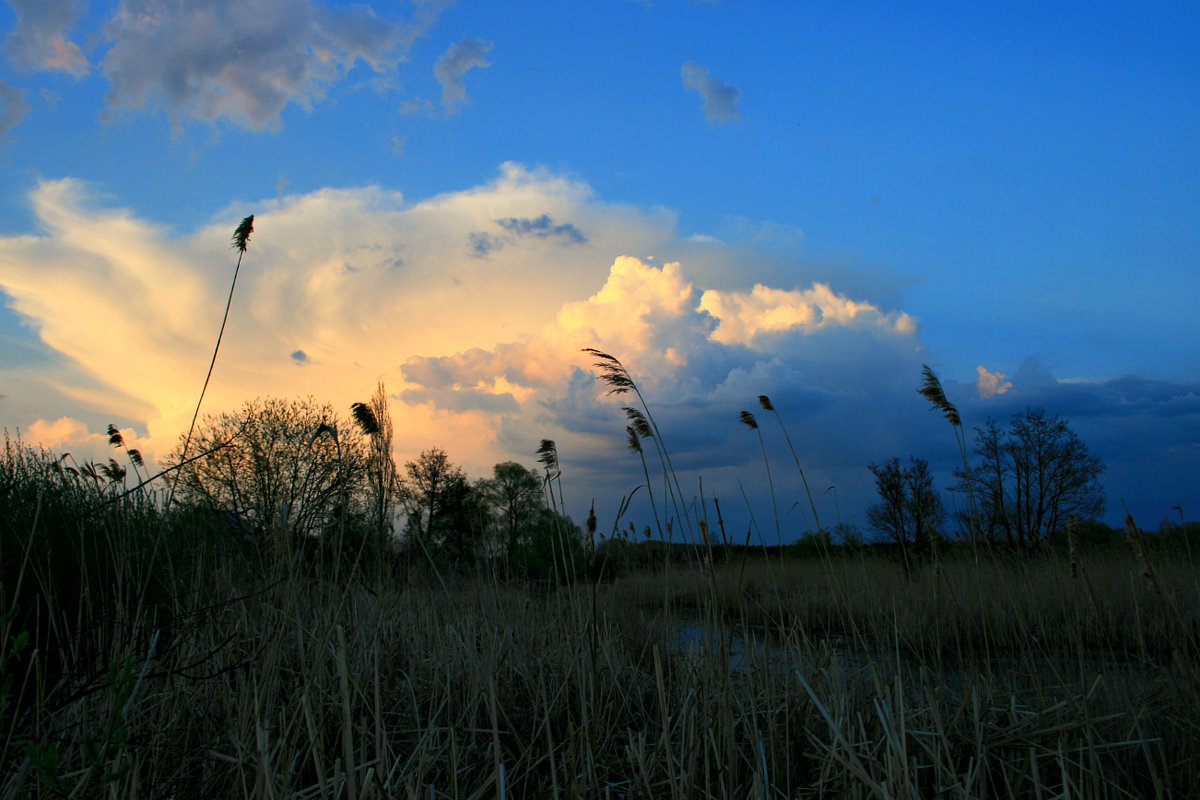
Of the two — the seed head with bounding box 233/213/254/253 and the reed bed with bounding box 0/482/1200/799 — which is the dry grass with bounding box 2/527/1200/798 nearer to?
the reed bed with bounding box 0/482/1200/799

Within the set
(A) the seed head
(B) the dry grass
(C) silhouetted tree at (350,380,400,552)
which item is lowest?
(B) the dry grass

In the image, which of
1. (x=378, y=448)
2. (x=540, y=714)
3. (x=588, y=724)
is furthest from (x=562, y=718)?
(x=378, y=448)

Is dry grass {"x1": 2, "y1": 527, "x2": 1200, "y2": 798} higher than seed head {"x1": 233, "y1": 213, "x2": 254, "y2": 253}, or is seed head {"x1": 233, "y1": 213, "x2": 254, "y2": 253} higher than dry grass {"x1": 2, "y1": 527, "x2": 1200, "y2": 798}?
seed head {"x1": 233, "y1": 213, "x2": 254, "y2": 253}

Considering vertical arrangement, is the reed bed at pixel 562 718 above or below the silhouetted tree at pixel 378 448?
below

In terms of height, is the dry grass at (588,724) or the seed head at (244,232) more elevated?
the seed head at (244,232)

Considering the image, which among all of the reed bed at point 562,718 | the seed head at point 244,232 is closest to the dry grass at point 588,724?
the reed bed at point 562,718

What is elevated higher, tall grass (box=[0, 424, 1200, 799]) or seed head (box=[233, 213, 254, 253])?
seed head (box=[233, 213, 254, 253])

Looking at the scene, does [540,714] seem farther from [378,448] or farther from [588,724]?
[378,448]

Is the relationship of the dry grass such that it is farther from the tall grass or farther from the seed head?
the seed head

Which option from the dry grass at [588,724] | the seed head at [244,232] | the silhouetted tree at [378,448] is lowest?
the dry grass at [588,724]

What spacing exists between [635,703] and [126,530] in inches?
133

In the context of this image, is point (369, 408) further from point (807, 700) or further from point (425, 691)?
point (807, 700)

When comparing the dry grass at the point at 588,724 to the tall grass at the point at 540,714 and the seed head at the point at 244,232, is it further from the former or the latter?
the seed head at the point at 244,232

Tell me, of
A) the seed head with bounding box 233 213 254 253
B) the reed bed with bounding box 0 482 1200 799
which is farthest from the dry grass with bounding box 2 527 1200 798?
the seed head with bounding box 233 213 254 253
